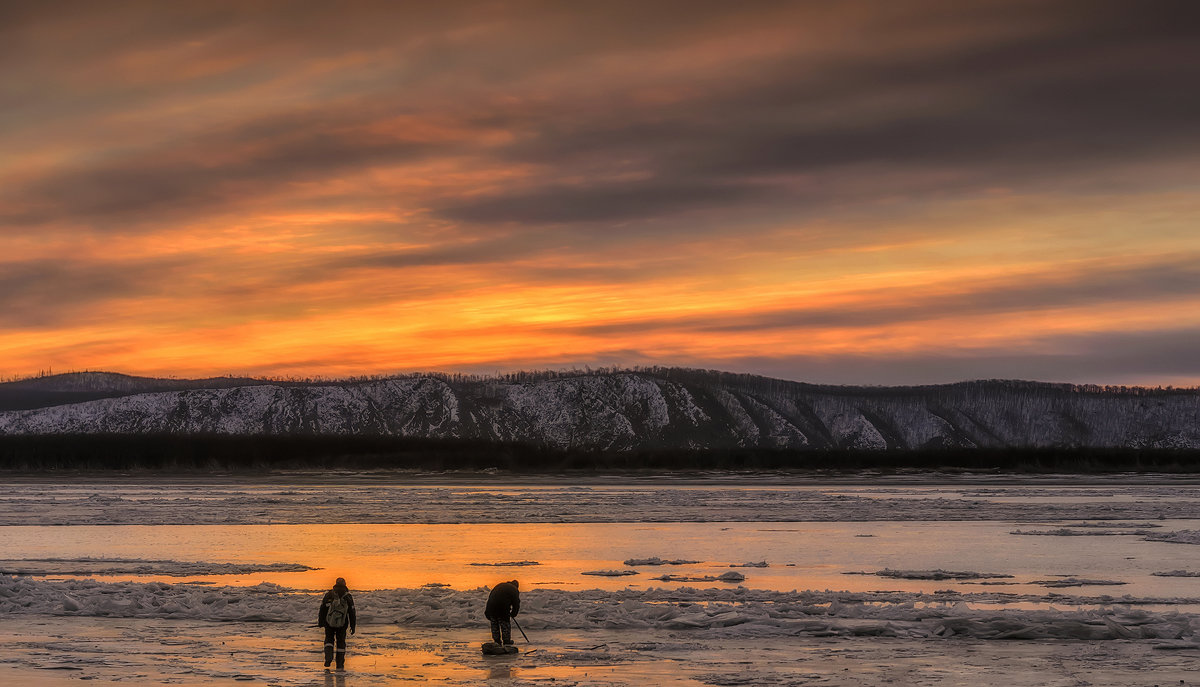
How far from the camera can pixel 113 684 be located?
1819 cm

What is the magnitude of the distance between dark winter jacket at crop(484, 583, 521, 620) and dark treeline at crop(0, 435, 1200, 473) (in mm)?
129845

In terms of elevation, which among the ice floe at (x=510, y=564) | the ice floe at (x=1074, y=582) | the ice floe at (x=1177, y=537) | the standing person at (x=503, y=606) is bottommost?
the ice floe at (x=1177, y=537)

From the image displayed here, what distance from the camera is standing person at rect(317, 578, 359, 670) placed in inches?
787

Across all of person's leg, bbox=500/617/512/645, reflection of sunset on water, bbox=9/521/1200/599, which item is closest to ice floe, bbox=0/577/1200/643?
reflection of sunset on water, bbox=9/521/1200/599

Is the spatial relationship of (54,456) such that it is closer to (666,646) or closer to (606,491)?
(606,491)

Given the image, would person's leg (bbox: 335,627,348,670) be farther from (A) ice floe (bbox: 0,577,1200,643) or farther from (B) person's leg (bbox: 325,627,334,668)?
(A) ice floe (bbox: 0,577,1200,643)

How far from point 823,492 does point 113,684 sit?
7206cm

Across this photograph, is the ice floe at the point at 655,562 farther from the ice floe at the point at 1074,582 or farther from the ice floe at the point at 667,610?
the ice floe at the point at 1074,582

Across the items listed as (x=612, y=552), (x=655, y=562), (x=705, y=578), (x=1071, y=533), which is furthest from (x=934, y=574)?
(x=1071, y=533)

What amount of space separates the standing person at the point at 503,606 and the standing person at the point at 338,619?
235 centimetres

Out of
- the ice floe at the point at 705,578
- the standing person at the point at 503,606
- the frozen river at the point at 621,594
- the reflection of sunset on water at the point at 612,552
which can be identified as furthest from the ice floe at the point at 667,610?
the standing person at the point at 503,606

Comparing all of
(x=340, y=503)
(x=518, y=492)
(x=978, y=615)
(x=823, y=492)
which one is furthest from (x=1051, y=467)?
(x=978, y=615)

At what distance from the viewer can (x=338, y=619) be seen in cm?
1998

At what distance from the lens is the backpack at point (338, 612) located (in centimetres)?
2000
